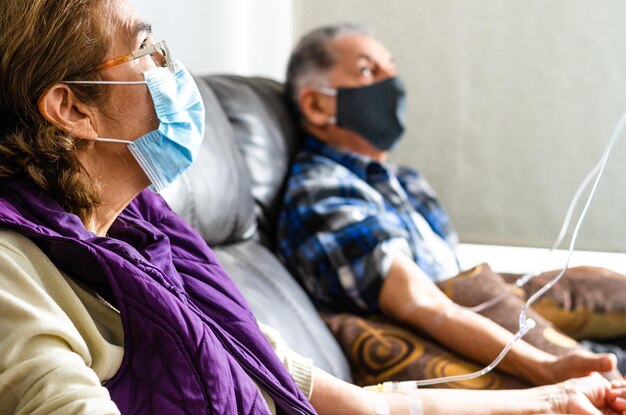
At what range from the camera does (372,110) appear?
240 centimetres

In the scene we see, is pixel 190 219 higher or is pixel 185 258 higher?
pixel 185 258

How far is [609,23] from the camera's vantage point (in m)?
3.11

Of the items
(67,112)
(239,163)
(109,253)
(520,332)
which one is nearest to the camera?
(109,253)

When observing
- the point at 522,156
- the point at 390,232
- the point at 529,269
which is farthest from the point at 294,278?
the point at 522,156

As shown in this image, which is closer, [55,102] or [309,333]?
[55,102]

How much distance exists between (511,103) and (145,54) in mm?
2220

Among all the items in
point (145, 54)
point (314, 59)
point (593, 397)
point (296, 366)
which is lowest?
point (593, 397)

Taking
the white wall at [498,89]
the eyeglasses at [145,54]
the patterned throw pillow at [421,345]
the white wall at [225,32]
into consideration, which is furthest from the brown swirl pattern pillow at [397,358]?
the white wall at [498,89]

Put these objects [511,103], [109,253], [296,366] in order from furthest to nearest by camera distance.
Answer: [511,103], [296,366], [109,253]

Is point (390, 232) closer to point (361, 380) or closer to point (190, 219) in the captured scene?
point (361, 380)

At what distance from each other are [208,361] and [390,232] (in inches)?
40.7

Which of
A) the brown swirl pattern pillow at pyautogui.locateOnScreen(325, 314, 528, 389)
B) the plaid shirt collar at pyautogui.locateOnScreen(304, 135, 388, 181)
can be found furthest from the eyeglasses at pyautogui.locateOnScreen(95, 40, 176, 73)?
the plaid shirt collar at pyautogui.locateOnScreen(304, 135, 388, 181)

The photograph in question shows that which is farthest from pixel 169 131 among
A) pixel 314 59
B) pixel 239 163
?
pixel 314 59

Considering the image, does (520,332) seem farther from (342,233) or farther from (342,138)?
(342,138)
